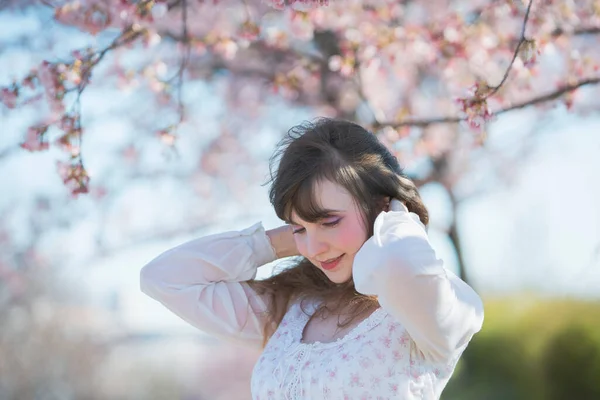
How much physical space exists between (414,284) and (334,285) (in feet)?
1.65

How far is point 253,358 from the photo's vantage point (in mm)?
6398

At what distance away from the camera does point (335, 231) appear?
1512mm

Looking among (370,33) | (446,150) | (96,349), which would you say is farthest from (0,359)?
(370,33)

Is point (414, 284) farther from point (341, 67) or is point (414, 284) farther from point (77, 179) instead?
point (341, 67)

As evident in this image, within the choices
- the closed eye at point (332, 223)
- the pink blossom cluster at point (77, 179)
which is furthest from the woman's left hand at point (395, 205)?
the pink blossom cluster at point (77, 179)

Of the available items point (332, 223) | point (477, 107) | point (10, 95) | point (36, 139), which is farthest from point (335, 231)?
point (10, 95)

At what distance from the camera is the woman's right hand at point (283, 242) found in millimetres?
1814

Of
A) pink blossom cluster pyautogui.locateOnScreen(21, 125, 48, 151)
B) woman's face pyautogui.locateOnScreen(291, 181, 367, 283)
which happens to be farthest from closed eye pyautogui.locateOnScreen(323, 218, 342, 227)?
pink blossom cluster pyautogui.locateOnScreen(21, 125, 48, 151)

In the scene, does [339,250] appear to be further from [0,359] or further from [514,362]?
[0,359]

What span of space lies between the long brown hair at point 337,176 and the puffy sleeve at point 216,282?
157 mm

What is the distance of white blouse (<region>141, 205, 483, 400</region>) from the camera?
4.20 ft

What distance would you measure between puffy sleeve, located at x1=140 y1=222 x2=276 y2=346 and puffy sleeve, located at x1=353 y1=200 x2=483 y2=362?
499 millimetres

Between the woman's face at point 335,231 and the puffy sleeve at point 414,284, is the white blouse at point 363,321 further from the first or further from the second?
the woman's face at point 335,231

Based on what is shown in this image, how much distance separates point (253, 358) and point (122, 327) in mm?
1047
